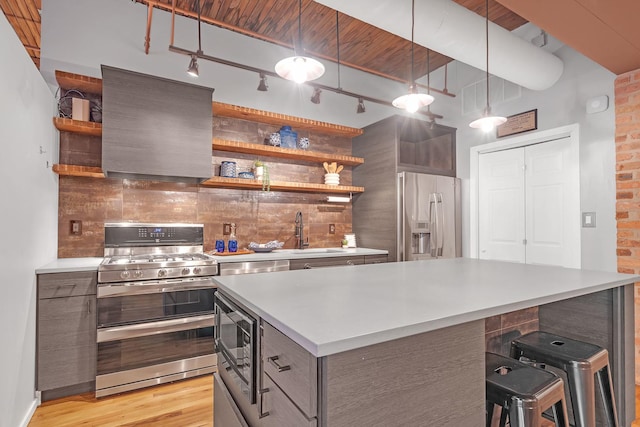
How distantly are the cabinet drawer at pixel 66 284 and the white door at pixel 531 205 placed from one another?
3974 millimetres

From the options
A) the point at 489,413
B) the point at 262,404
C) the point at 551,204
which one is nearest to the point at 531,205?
the point at 551,204

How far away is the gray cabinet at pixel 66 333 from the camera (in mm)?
2250

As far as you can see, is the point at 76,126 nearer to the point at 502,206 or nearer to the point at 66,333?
the point at 66,333

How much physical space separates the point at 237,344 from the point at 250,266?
157cm

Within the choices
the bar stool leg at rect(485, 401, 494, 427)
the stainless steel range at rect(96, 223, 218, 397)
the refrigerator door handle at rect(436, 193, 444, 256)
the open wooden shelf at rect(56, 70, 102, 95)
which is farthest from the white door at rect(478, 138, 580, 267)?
the open wooden shelf at rect(56, 70, 102, 95)

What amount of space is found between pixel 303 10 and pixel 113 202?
2524mm

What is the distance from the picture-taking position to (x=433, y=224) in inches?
154

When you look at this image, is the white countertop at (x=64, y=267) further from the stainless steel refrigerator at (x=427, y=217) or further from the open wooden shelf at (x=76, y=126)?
the stainless steel refrigerator at (x=427, y=217)

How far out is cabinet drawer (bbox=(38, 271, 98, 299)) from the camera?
2250mm

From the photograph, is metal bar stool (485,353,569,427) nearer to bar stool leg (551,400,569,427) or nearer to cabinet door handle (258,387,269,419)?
bar stool leg (551,400,569,427)

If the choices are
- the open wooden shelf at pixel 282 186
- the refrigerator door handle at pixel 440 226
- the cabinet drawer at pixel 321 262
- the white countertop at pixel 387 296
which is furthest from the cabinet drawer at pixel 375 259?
the white countertop at pixel 387 296

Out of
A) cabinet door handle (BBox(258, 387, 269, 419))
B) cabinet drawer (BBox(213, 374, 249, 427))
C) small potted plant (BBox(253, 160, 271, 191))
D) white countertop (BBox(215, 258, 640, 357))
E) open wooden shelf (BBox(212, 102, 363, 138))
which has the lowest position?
cabinet drawer (BBox(213, 374, 249, 427))

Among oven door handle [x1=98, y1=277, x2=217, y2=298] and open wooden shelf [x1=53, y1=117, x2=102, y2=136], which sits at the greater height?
open wooden shelf [x1=53, y1=117, x2=102, y2=136]

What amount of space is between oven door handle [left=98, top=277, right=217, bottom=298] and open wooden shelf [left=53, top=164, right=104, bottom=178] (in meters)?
0.98
